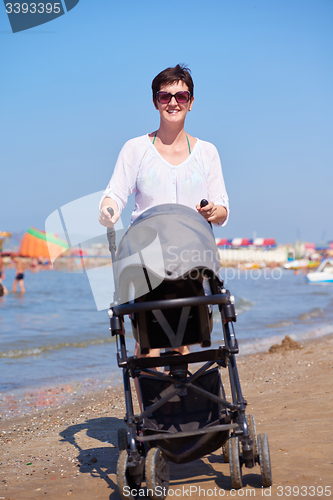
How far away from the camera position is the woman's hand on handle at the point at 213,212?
243cm

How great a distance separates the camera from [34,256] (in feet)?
A: 150

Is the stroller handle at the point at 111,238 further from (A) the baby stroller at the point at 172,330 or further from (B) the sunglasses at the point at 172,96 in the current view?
(B) the sunglasses at the point at 172,96

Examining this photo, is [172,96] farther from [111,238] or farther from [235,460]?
[235,460]

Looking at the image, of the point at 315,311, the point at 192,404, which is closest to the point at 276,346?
the point at 192,404

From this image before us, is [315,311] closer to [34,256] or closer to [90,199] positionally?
[90,199]

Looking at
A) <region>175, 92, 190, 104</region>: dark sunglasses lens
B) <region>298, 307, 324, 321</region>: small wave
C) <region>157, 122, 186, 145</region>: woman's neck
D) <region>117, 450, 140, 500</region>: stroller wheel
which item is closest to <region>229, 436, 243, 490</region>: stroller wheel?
<region>117, 450, 140, 500</region>: stroller wheel

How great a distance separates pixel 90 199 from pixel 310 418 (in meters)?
2.25

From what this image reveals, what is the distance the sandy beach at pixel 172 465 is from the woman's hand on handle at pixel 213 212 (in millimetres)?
1317

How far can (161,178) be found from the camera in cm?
254

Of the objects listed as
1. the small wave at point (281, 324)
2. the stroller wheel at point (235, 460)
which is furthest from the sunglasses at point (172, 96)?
the small wave at point (281, 324)

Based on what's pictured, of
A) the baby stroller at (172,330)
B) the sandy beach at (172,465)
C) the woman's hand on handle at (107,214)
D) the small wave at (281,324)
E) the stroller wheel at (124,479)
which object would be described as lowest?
the small wave at (281,324)

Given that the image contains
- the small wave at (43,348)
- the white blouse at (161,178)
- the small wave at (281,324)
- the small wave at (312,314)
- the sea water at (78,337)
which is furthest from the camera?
the small wave at (312,314)

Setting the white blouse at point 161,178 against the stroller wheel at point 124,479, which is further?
the white blouse at point 161,178

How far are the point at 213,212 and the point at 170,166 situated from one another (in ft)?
1.11
